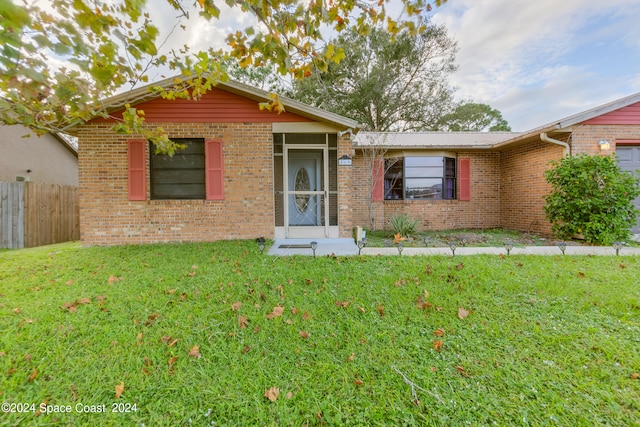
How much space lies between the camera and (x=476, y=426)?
156 cm

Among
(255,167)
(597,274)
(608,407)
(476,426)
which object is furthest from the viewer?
(255,167)

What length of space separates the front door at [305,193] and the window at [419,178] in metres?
3.47

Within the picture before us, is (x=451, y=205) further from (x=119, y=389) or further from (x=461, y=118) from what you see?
(x=461, y=118)

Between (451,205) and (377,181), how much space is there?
2837mm

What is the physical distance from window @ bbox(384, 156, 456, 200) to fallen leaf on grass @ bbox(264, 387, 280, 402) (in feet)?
27.3

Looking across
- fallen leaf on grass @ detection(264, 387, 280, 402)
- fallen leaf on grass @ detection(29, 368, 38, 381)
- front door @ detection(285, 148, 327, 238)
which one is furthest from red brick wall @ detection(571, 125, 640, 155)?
fallen leaf on grass @ detection(29, 368, 38, 381)

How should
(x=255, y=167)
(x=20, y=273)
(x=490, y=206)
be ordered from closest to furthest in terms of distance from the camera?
(x=20, y=273), (x=255, y=167), (x=490, y=206)

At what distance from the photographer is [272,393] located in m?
1.82

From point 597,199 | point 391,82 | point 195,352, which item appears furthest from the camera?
point 391,82

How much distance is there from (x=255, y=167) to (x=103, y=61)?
3921 mm

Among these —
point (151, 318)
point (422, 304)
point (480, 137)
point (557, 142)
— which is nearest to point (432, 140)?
point (480, 137)

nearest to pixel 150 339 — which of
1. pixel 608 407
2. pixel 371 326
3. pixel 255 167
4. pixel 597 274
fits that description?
pixel 371 326

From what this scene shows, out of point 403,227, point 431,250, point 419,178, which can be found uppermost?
point 419,178

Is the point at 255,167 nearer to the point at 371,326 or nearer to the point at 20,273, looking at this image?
the point at 20,273
